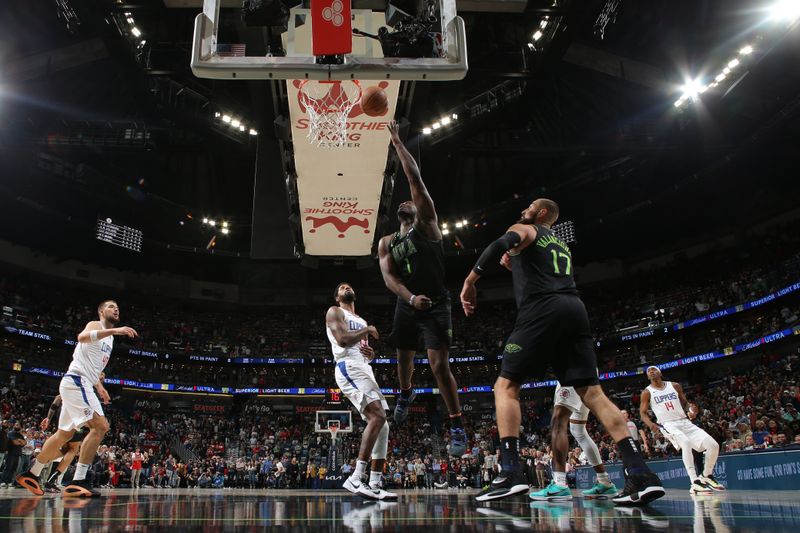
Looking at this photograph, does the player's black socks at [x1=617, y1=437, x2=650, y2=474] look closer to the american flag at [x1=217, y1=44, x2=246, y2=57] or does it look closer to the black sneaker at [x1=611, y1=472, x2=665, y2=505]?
the black sneaker at [x1=611, y1=472, x2=665, y2=505]

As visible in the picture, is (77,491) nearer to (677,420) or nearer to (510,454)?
(510,454)

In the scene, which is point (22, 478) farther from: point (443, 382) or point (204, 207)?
point (204, 207)

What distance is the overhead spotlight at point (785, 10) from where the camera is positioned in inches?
584

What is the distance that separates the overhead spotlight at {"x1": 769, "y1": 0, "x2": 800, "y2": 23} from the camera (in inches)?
584

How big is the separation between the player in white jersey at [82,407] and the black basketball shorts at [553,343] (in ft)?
14.8

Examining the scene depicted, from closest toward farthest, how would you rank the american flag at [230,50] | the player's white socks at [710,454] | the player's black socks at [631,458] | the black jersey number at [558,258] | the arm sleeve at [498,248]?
the player's black socks at [631,458] → the arm sleeve at [498,248] → the black jersey number at [558,258] → the american flag at [230,50] → the player's white socks at [710,454]

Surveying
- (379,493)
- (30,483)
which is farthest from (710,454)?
(30,483)

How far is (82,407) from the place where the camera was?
20.4 feet

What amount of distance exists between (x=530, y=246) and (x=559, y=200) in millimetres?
23357

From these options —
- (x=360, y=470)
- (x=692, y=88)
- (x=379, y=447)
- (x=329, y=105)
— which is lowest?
(x=360, y=470)

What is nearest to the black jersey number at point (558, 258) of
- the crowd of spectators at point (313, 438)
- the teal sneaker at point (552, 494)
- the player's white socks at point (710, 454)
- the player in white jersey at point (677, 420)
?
the teal sneaker at point (552, 494)

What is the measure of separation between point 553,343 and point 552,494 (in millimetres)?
1889

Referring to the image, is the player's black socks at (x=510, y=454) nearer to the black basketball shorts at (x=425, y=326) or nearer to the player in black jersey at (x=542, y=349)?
the player in black jersey at (x=542, y=349)

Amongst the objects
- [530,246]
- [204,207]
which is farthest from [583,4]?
[204,207]
